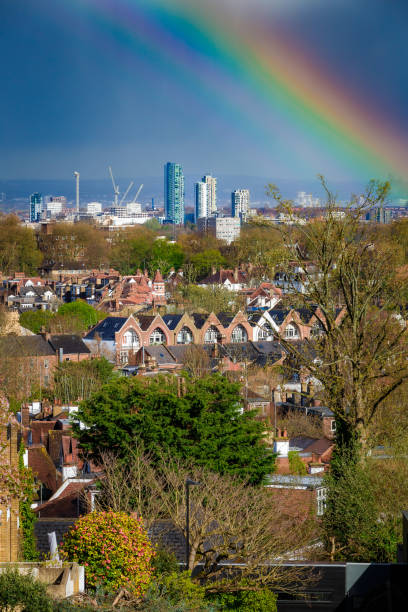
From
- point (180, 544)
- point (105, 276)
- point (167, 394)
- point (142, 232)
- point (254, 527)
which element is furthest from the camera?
point (142, 232)

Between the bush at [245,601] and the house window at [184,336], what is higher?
the house window at [184,336]

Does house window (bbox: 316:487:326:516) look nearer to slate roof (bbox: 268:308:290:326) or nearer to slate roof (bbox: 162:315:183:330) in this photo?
slate roof (bbox: 268:308:290:326)

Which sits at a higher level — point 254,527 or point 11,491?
point 11,491

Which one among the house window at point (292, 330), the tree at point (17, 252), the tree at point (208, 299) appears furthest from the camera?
the tree at point (17, 252)

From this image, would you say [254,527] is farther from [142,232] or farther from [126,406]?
[142,232]

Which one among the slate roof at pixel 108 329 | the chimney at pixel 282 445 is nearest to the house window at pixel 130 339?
the slate roof at pixel 108 329

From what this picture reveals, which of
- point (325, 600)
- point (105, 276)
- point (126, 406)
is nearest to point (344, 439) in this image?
point (325, 600)

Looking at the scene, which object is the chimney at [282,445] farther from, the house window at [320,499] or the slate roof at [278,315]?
the slate roof at [278,315]
